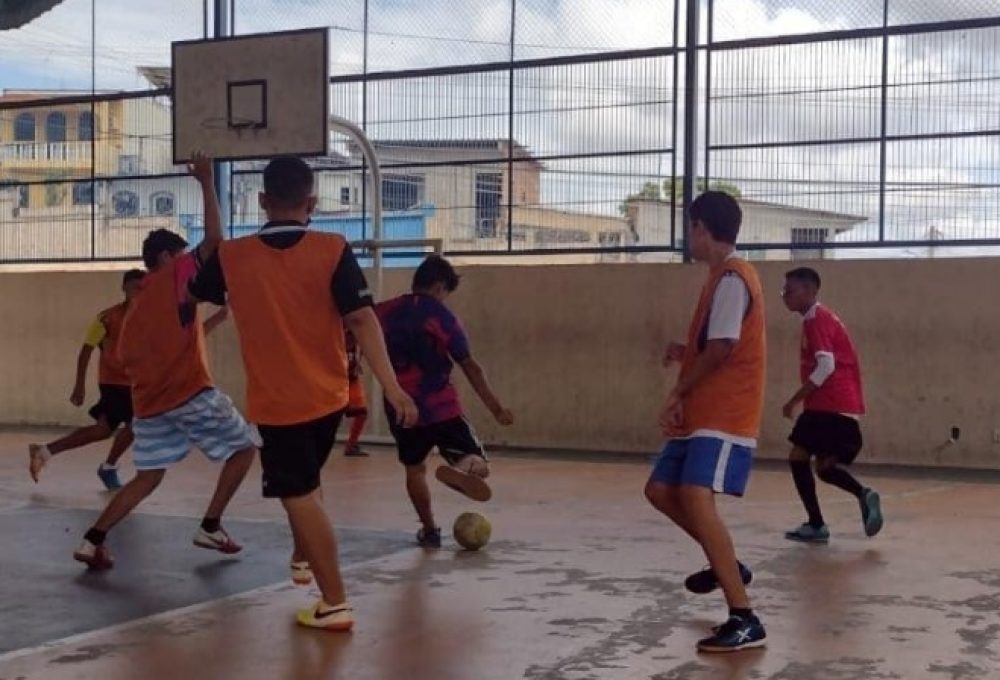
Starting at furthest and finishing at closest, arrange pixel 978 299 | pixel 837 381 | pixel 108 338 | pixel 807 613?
pixel 978 299, pixel 108 338, pixel 837 381, pixel 807 613

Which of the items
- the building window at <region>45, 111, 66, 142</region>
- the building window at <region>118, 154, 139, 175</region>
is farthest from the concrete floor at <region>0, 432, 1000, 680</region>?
the building window at <region>45, 111, 66, 142</region>

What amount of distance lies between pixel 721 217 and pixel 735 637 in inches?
66.4

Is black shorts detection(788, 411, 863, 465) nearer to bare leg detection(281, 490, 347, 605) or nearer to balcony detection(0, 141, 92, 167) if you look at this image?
bare leg detection(281, 490, 347, 605)

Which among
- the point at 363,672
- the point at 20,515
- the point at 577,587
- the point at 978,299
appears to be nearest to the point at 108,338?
the point at 20,515

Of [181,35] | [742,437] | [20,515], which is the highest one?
[181,35]

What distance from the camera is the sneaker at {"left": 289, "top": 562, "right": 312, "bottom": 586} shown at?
656 cm

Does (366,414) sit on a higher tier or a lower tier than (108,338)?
lower

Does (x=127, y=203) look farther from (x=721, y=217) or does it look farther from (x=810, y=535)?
(x=721, y=217)

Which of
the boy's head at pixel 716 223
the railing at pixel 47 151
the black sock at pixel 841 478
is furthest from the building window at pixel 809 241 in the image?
the railing at pixel 47 151

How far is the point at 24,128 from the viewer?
62.5 feet

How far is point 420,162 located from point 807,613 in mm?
10371

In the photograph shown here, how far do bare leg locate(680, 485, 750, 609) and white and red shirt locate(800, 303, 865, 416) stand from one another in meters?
2.67

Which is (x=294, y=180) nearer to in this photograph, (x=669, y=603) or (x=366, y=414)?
(x=669, y=603)

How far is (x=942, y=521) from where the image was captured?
9.34 metres
